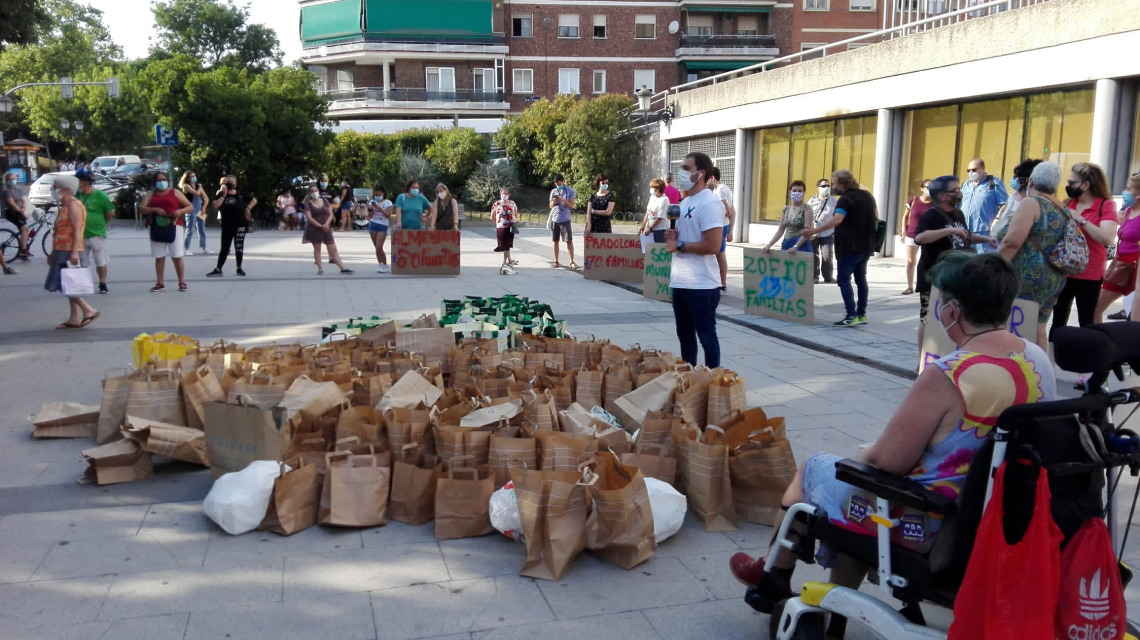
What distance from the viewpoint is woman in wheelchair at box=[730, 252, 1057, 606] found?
97.8 inches

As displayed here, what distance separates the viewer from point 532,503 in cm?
363

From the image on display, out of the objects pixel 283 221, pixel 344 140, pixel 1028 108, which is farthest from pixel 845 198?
pixel 344 140

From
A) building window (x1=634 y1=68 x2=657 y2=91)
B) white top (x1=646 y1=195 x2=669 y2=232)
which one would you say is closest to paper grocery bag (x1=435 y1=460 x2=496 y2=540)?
white top (x1=646 y1=195 x2=669 y2=232)

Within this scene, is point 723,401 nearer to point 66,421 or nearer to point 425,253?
point 66,421

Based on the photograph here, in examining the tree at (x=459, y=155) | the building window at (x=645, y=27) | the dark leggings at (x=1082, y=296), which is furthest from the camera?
the building window at (x=645, y=27)

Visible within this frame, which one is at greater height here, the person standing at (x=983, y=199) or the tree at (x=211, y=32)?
the tree at (x=211, y=32)

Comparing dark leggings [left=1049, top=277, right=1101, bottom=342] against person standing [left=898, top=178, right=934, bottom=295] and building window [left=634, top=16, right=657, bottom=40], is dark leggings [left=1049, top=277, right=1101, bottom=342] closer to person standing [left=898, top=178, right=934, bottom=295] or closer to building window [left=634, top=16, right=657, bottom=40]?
person standing [left=898, top=178, right=934, bottom=295]

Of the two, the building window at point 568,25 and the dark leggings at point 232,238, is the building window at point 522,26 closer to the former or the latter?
the building window at point 568,25

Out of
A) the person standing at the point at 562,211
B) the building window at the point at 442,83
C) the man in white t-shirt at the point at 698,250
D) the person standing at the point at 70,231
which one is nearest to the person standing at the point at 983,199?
the man in white t-shirt at the point at 698,250

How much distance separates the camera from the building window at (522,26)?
178 ft

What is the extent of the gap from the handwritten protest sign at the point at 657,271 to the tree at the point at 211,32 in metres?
58.9

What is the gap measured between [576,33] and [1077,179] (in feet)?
163

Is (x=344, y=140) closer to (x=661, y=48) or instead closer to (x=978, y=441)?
(x=661, y=48)

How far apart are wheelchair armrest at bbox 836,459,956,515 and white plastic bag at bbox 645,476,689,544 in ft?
4.43
